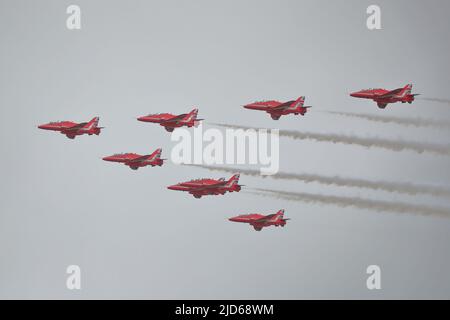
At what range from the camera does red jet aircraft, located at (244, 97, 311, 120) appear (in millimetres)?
97875

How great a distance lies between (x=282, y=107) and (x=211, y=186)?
20.7ft

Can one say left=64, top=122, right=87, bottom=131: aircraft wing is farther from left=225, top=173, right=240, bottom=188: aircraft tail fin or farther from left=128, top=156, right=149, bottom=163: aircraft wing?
left=225, top=173, right=240, bottom=188: aircraft tail fin

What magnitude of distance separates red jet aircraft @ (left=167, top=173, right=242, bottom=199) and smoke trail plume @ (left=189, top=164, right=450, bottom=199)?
3.10 m

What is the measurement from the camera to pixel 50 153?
131125 millimetres

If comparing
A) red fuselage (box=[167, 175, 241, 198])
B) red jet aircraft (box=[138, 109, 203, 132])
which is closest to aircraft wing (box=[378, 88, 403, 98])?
red fuselage (box=[167, 175, 241, 198])

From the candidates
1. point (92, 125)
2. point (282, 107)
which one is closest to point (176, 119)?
point (92, 125)

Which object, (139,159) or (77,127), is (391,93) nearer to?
(139,159)

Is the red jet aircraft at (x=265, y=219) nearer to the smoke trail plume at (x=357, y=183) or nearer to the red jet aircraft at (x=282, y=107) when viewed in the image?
the smoke trail plume at (x=357, y=183)

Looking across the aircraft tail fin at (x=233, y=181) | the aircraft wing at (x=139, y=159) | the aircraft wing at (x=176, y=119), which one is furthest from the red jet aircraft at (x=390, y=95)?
the aircraft wing at (x=139, y=159)

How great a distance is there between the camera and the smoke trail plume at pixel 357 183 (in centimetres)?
9988

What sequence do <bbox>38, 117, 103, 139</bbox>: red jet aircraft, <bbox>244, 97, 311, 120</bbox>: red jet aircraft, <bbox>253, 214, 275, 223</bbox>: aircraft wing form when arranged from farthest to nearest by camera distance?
1. <bbox>38, 117, 103, 139</bbox>: red jet aircraft
2. <bbox>253, 214, 275, 223</bbox>: aircraft wing
3. <bbox>244, 97, 311, 120</bbox>: red jet aircraft

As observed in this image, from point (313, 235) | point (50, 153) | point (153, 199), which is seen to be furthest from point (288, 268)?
point (50, 153)

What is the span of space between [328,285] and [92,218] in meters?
19.1

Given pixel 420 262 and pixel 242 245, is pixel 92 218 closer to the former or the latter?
pixel 242 245
